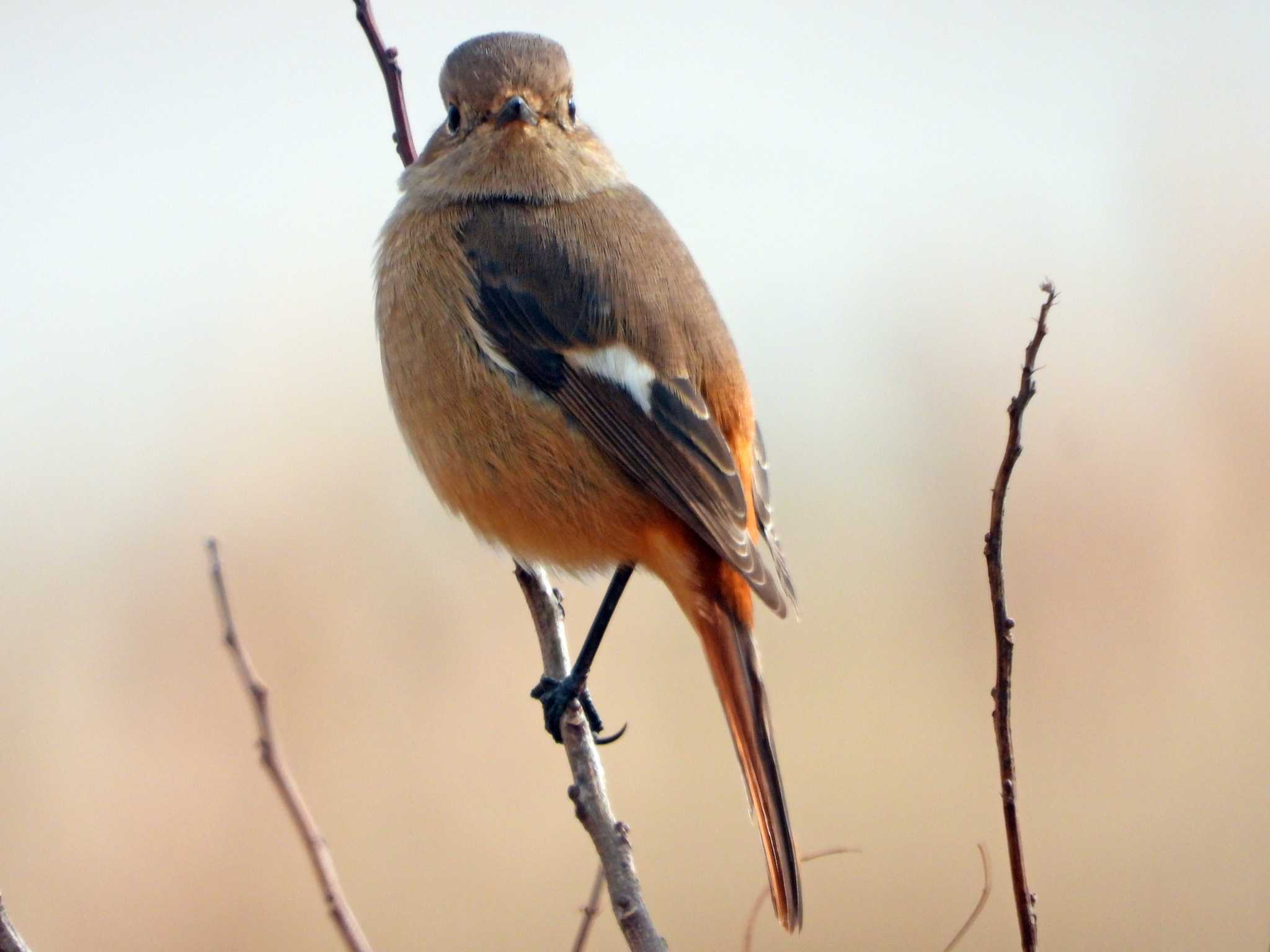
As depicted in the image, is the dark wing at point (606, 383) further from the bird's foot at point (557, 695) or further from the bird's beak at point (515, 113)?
the bird's foot at point (557, 695)

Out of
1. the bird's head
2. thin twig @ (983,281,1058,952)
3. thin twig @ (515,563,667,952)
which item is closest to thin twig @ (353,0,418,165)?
the bird's head

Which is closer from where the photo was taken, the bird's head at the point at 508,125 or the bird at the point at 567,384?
the bird at the point at 567,384

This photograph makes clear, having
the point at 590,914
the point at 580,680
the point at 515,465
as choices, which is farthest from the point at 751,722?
the point at 515,465

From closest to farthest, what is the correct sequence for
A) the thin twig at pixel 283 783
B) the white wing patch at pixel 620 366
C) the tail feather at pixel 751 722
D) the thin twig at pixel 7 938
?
the thin twig at pixel 7 938, the thin twig at pixel 283 783, the tail feather at pixel 751 722, the white wing patch at pixel 620 366

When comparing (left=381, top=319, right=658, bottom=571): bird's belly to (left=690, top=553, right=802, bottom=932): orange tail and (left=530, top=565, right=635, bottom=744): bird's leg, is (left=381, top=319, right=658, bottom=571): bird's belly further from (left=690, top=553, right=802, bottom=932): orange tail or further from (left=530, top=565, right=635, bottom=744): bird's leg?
(left=690, top=553, right=802, bottom=932): orange tail

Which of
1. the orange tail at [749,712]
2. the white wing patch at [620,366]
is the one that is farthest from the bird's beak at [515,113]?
the orange tail at [749,712]

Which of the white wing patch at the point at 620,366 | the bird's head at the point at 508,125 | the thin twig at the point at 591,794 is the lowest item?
the thin twig at the point at 591,794

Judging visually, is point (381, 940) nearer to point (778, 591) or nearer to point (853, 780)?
point (853, 780)
